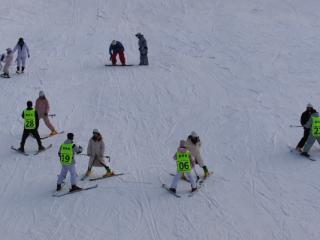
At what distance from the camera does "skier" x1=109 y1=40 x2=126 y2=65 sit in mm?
23422

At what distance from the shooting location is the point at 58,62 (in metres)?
24.5

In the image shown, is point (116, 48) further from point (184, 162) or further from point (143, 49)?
point (184, 162)

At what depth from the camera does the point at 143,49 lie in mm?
23625

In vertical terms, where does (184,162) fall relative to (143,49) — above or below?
below

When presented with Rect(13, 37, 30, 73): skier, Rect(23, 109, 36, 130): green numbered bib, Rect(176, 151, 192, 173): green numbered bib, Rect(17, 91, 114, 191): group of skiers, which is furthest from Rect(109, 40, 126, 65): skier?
Rect(176, 151, 192, 173): green numbered bib

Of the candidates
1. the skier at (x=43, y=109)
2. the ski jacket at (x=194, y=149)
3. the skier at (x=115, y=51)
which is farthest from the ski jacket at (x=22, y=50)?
the ski jacket at (x=194, y=149)

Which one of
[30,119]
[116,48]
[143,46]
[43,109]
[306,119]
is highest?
[143,46]

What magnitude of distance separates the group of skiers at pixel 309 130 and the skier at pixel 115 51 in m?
10.4

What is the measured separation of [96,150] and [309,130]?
6223mm

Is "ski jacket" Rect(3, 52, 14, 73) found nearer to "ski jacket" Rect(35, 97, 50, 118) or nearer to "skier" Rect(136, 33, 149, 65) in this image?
"skier" Rect(136, 33, 149, 65)

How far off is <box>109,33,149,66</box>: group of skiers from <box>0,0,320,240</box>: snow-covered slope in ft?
1.93

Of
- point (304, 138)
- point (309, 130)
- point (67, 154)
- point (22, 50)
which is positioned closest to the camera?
point (67, 154)

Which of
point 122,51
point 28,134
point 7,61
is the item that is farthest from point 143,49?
point 28,134

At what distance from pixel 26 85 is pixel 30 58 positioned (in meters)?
3.65
